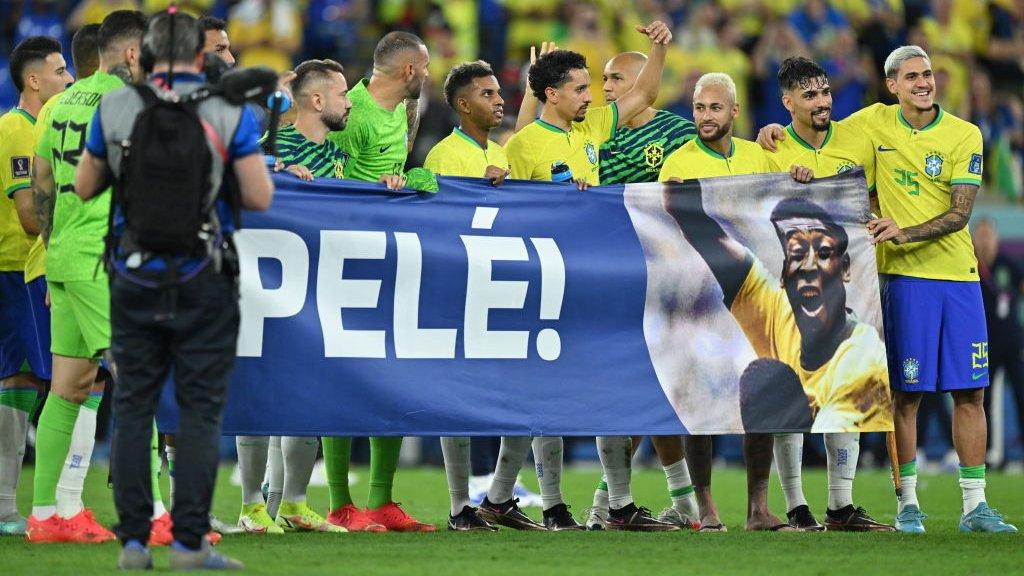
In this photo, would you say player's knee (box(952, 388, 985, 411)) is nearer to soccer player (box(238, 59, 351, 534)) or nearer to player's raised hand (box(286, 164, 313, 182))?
soccer player (box(238, 59, 351, 534))

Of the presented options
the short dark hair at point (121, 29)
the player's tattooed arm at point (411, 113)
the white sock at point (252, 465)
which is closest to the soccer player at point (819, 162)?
the player's tattooed arm at point (411, 113)

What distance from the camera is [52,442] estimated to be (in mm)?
7266

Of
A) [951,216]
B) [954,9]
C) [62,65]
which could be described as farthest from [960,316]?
[954,9]

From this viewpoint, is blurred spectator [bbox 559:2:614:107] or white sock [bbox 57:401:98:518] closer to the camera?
white sock [bbox 57:401:98:518]

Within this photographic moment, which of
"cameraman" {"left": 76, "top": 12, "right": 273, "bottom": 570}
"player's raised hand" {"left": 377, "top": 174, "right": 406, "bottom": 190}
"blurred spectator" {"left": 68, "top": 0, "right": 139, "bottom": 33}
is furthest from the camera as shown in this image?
"blurred spectator" {"left": 68, "top": 0, "right": 139, "bottom": 33}

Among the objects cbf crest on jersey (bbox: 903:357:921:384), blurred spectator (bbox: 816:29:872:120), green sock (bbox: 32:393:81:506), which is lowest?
green sock (bbox: 32:393:81:506)

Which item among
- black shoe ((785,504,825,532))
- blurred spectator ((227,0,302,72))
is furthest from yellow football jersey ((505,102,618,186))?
blurred spectator ((227,0,302,72))

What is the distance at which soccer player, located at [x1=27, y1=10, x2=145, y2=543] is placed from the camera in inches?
275

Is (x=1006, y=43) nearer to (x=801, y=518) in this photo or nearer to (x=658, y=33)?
(x=658, y=33)

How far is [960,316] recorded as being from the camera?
8.59m

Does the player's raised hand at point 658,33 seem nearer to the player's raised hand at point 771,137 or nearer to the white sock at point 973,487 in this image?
the player's raised hand at point 771,137

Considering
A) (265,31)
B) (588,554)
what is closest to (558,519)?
(588,554)

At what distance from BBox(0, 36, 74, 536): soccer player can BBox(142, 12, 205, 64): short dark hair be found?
223 centimetres

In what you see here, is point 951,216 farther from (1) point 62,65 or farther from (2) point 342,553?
(1) point 62,65
